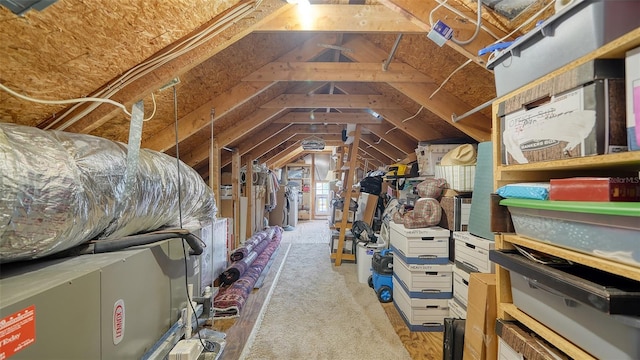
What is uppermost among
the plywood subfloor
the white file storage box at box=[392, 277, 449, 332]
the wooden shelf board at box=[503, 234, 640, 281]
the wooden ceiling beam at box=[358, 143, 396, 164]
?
the wooden ceiling beam at box=[358, 143, 396, 164]

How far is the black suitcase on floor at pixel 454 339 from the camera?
5.00ft

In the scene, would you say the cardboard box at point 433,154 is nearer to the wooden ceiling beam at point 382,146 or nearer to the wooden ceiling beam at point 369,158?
the wooden ceiling beam at point 382,146

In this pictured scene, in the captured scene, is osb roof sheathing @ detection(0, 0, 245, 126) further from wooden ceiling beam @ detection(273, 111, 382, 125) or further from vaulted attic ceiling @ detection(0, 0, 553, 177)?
wooden ceiling beam @ detection(273, 111, 382, 125)

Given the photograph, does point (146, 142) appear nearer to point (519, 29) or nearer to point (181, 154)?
point (181, 154)

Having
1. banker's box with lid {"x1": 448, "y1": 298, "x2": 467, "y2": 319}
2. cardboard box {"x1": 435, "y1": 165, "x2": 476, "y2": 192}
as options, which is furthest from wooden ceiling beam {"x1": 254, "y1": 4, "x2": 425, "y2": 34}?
banker's box with lid {"x1": 448, "y1": 298, "x2": 467, "y2": 319}

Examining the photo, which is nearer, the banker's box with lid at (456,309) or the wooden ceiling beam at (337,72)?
the banker's box with lid at (456,309)

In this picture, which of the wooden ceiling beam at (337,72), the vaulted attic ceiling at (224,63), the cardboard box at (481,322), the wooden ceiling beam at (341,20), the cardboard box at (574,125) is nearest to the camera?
the cardboard box at (574,125)

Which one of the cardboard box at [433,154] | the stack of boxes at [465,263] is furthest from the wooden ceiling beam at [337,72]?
the stack of boxes at [465,263]

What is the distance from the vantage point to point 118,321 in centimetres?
88

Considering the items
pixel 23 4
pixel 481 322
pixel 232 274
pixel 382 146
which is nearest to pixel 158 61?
pixel 23 4

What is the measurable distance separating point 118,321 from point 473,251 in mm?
2123

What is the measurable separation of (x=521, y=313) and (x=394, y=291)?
75.3 inches

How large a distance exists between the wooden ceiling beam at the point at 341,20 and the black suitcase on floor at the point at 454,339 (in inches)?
71.6

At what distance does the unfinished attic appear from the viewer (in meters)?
0.75
